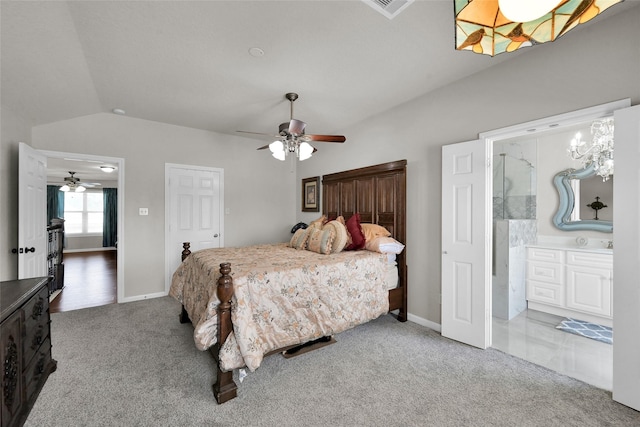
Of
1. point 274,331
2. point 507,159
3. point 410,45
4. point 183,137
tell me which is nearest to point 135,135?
point 183,137

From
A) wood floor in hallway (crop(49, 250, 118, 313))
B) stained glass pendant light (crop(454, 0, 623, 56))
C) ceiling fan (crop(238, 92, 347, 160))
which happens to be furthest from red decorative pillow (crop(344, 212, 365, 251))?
wood floor in hallway (crop(49, 250, 118, 313))

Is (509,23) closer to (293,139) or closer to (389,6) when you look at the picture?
(389,6)

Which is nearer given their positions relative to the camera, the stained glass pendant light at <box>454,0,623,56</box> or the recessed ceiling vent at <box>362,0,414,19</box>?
the stained glass pendant light at <box>454,0,623,56</box>

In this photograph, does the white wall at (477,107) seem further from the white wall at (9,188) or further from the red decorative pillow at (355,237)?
the white wall at (9,188)

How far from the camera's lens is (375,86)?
3.02 metres

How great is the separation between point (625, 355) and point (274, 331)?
2479mm

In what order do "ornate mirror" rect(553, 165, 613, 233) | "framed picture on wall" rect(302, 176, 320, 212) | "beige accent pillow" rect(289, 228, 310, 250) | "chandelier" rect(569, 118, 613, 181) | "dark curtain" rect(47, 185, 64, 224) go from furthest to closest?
"dark curtain" rect(47, 185, 64, 224) → "framed picture on wall" rect(302, 176, 320, 212) → "ornate mirror" rect(553, 165, 613, 233) → "beige accent pillow" rect(289, 228, 310, 250) → "chandelier" rect(569, 118, 613, 181)

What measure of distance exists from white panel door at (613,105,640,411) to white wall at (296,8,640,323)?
0.91 ft

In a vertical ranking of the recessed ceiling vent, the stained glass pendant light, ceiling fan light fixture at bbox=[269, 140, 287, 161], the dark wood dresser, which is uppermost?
the recessed ceiling vent

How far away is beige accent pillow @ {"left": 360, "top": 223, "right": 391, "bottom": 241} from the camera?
3.43 metres

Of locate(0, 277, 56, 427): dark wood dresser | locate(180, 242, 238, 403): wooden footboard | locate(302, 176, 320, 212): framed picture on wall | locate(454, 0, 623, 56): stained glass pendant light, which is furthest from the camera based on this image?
locate(302, 176, 320, 212): framed picture on wall

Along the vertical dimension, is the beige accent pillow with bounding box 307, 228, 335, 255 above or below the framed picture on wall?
below

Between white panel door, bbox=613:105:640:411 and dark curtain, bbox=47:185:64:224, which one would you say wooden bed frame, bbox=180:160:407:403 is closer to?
white panel door, bbox=613:105:640:411

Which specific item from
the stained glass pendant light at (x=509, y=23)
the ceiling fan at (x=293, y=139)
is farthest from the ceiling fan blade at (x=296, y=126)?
the stained glass pendant light at (x=509, y=23)
